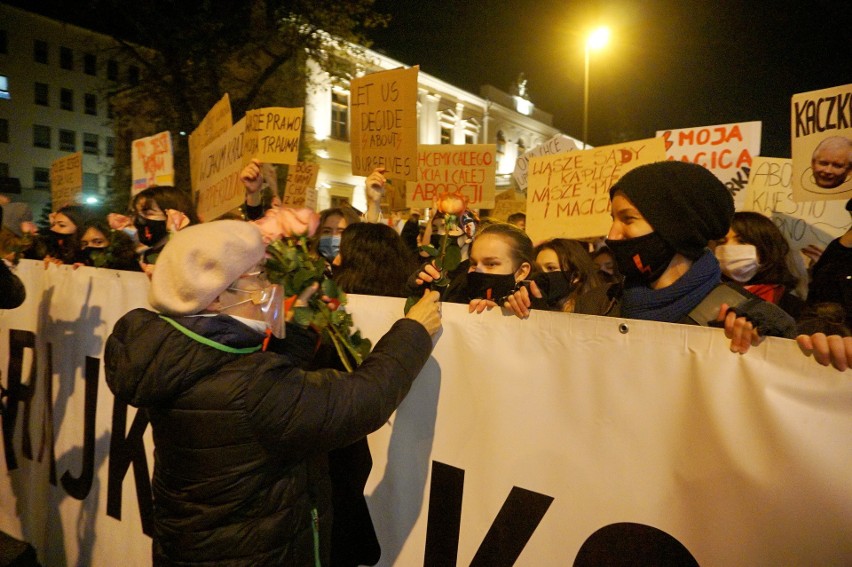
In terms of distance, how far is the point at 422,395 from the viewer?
207 centimetres

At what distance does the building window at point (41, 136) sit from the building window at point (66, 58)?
214 inches

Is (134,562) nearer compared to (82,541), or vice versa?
(134,562)

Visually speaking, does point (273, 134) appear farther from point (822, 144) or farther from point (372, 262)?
point (822, 144)

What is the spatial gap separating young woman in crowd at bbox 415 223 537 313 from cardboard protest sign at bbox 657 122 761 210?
203cm

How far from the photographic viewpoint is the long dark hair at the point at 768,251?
2.76 metres

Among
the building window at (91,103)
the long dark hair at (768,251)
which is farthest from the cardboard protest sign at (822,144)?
the building window at (91,103)

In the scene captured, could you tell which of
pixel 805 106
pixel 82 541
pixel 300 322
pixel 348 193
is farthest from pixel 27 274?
pixel 348 193

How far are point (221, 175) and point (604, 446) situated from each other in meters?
3.45

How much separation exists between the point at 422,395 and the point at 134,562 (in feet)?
6.49

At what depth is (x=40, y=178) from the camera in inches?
1813

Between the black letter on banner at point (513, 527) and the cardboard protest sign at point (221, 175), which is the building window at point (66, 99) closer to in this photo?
the cardboard protest sign at point (221, 175)

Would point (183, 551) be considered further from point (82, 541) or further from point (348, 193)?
point (348, 193)

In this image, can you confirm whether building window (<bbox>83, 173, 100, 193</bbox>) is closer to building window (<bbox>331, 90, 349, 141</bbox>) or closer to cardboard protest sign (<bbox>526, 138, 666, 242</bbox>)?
building window (<bbox>331, 90, 349, 141</bbox>)

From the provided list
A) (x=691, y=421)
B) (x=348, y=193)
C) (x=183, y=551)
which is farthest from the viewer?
(x=348, y=193)
